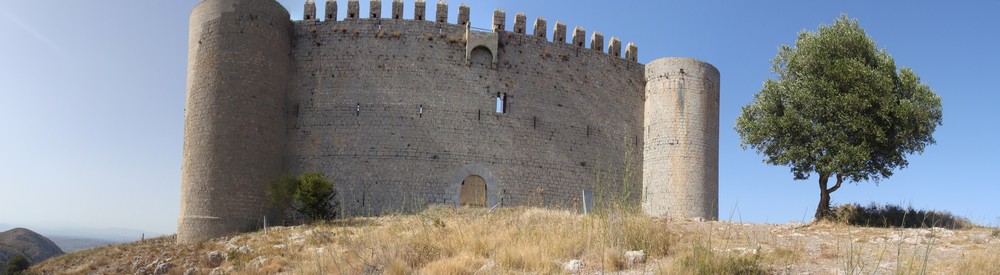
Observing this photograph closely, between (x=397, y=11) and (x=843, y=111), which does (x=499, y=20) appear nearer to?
(x=397, y=11)

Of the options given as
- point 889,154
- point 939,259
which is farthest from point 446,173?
point 939,259

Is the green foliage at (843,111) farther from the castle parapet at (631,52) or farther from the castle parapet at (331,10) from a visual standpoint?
the castle parapet at (331,10)

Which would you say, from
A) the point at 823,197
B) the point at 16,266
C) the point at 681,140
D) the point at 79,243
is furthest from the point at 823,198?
the point at 79,243

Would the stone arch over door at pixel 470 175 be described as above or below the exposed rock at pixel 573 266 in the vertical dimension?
above

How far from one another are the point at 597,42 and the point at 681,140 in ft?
13.0

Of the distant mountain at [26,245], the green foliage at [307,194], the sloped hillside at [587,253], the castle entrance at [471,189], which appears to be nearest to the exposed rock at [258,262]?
the sloped hillside at [587,253]

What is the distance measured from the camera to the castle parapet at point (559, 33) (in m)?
22.8

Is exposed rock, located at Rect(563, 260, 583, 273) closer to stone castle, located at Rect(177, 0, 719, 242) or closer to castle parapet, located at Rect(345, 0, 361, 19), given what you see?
stone castle, located at Rect(177, 0, 719, 242)

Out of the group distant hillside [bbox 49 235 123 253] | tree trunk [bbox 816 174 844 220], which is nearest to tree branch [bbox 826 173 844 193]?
tree trunk [bbox 816 174 844 220]

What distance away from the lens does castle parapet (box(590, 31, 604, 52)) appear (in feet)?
76.9

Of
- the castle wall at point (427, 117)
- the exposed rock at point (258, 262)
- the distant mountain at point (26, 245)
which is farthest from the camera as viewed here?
the distant mountain at point (26, 245)

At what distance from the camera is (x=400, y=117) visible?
20.6 metres

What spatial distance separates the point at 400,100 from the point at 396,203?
2.81m

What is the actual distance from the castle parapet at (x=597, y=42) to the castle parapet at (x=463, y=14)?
4155 mm
